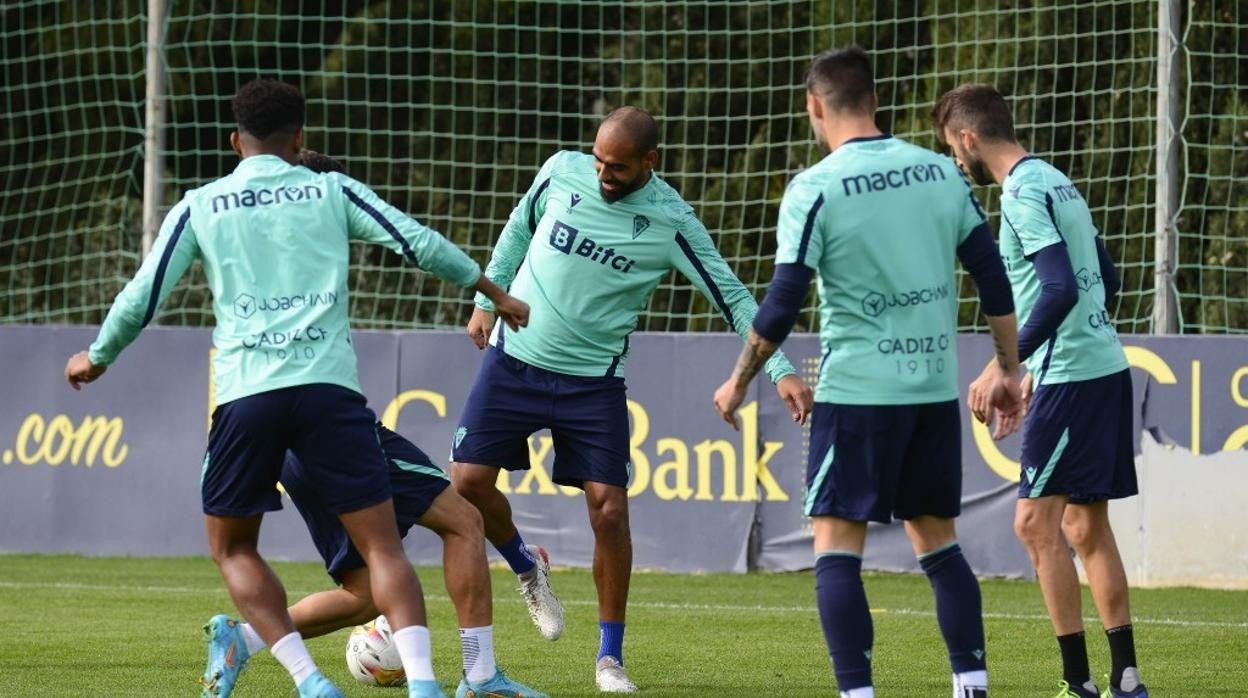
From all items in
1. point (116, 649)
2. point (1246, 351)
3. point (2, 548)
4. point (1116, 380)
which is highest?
point (1116, 380)

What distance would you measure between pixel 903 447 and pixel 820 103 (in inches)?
37.1

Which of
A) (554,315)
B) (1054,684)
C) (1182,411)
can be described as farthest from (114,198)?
(1054,684)

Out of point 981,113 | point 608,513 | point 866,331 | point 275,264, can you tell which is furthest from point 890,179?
point 608,513

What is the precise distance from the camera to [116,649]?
25.3ft

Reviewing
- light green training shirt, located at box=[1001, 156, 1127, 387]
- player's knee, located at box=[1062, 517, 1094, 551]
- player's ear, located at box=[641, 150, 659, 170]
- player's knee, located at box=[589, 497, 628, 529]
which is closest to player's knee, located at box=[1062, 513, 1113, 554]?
player's knee, located at box=[1062, 517, 1094, 551]

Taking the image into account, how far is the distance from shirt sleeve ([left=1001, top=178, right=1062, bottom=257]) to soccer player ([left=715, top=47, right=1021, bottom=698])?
27.7 inches

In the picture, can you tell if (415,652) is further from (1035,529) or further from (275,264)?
(1035,529)

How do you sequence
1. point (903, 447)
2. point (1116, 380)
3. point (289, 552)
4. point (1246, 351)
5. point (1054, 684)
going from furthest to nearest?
1. point (289, 552)
2. point (1246, 351)
3. point (1054, 684)
4. point (1116, 380)
5. point (903, 447)

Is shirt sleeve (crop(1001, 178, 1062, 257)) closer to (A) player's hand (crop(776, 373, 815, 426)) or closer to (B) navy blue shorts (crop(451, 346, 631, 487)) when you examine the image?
(A) player's hand (crop(776, 373, 815, 426))

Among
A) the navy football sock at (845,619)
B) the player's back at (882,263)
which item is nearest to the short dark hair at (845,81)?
the player's back at (882,263)

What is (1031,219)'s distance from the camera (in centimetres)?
605

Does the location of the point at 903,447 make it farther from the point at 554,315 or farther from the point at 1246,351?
the point at 1246,351

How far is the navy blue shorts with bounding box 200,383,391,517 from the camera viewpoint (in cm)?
543

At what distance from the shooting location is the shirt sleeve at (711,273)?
693 cm
